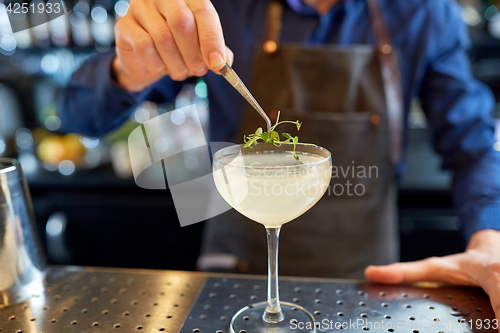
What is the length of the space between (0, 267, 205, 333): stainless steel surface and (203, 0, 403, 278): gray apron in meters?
0.63

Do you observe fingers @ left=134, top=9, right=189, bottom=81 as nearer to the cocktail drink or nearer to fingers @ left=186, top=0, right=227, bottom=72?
fingers @ left=186, top=0, right=227, bottom=72

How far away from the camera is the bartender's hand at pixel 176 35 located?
2.79 ft

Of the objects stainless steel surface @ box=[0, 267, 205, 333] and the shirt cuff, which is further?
the shirt cuff

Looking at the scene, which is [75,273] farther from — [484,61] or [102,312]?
[484,61]

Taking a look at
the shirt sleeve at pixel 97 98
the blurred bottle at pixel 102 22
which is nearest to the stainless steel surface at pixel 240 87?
the shirt sleeve at pixel 97 98

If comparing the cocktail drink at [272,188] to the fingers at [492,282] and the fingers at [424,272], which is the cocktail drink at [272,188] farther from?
the fingers at [492,282]

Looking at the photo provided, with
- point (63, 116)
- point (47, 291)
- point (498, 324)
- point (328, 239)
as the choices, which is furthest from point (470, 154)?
point (63, 116)

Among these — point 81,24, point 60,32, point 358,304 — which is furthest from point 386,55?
point 60,32

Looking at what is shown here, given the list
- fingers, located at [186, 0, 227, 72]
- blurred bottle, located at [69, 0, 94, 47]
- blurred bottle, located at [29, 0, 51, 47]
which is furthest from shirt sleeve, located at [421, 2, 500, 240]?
blurred bottle, located at [29, 0, 51, 47]

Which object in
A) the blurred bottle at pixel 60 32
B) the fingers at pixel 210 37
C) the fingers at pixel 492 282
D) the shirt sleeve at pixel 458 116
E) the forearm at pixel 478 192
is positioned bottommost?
the fingers at pixel 492 282

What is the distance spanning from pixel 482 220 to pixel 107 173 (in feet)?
7.12

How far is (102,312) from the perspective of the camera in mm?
906

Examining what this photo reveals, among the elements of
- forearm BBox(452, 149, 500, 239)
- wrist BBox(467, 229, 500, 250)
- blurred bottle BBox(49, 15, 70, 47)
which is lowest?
wrist BBox(467, 229, 500, 250)

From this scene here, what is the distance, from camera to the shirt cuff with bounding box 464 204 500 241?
1149mm
